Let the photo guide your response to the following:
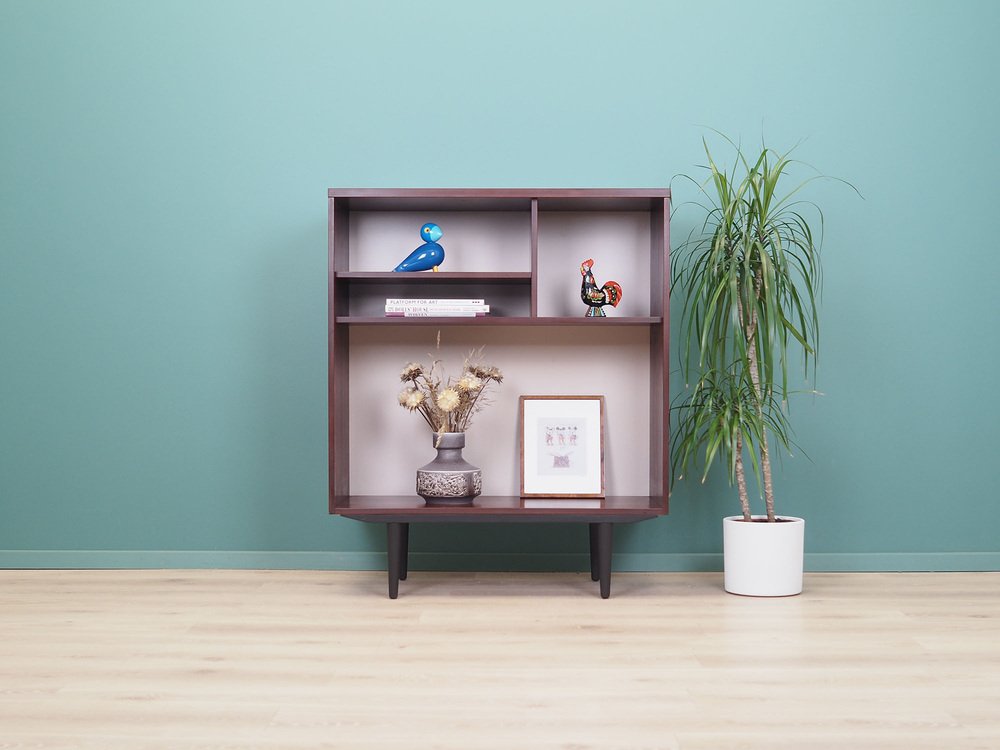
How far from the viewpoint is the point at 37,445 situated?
10.3ft

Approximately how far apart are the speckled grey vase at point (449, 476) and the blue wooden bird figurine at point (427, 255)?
560 millimetres

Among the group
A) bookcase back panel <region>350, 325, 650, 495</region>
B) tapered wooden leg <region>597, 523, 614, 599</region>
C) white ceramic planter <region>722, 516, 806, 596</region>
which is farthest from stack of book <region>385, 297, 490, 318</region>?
white ceramic planter <region>722, 516, 806, 596</region>

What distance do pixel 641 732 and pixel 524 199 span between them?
173 centimetres

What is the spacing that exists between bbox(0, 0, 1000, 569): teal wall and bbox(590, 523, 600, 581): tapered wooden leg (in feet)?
0.43

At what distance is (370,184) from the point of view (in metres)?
3.10

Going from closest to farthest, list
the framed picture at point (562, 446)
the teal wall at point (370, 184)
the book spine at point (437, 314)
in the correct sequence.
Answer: the book spine at point (437, 314)
the framed picture at point (562, 446)
the teal wall at point (370, 184)

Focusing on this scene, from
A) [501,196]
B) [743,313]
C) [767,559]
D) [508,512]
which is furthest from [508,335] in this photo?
[767,559]

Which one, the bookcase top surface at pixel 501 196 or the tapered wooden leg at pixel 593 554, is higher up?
the bookcase top surface at pixel 501 196

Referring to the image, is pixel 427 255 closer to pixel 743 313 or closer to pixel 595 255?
pixel 595 255

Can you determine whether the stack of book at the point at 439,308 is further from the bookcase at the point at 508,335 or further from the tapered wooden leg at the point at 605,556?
the tapered wooden leg at the point at 605,556

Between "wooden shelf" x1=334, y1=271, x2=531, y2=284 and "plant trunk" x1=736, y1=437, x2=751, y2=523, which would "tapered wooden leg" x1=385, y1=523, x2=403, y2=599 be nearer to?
"wooden shelf" x1=334, y1=271, x2=531, y2=284

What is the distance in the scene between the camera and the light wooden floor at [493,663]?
1.67 metres

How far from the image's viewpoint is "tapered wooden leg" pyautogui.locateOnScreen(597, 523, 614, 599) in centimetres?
272

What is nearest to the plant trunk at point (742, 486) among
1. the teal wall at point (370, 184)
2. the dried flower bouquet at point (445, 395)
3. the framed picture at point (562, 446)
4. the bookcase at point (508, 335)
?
the teal wall at point (370, 184)
